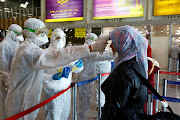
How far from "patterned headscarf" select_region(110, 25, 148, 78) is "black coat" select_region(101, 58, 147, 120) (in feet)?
0.37

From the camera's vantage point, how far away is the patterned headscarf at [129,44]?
132 centimetres

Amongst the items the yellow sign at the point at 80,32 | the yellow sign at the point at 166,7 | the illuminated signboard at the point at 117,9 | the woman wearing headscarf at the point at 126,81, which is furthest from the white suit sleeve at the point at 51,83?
the yellow sign at the point at 166,7

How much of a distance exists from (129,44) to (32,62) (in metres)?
0.96

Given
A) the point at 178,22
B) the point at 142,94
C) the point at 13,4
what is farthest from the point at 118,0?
the point at 13,4

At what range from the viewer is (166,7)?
633 cm

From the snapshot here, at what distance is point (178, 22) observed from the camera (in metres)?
6.21

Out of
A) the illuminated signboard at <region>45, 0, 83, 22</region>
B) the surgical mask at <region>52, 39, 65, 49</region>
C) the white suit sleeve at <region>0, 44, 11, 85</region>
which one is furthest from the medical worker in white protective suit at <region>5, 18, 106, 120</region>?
the illuminated signboard at <region>45, 0, 83, 22</region>

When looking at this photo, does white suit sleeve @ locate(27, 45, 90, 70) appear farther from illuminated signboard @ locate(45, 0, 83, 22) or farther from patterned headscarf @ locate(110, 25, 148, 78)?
illuminated signboard @ locate(45, 0, 83, 22)

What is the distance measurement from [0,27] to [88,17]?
5.99m

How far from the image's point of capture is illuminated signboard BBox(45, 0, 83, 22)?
7676 millimetres

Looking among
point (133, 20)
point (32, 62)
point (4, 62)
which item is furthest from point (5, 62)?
point (133, 20)

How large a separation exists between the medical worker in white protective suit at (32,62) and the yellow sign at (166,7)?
19.1 ft

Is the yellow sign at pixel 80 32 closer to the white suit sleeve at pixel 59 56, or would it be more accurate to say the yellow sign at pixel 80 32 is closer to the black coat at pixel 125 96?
the white suit sleeve at pixel 59 56

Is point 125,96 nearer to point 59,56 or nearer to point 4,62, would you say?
point 59,56
